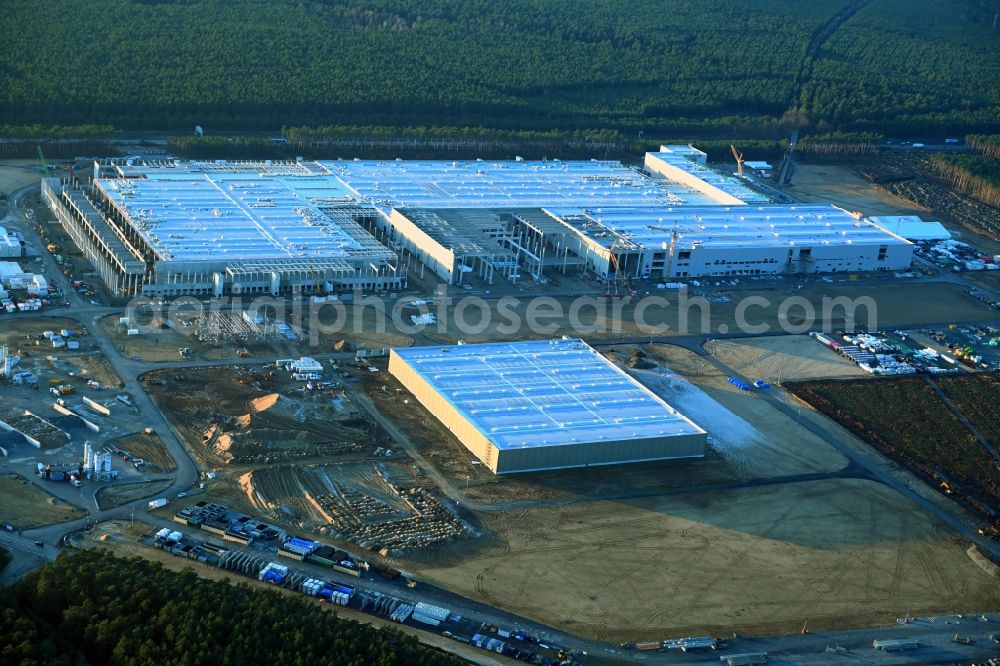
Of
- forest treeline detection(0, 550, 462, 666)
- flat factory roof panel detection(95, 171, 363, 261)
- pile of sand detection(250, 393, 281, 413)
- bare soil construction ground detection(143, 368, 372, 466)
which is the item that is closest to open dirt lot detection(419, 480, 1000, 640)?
forest treeline detection(0, 550, 462, 666)

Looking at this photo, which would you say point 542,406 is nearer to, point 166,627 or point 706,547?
point 706,547

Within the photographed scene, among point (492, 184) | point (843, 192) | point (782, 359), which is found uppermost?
point (492, 184)

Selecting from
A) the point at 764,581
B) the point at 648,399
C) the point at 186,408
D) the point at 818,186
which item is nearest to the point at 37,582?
the point at 186,408

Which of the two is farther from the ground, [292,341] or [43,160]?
[43,160]

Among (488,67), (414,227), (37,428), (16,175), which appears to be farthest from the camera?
(488,67)

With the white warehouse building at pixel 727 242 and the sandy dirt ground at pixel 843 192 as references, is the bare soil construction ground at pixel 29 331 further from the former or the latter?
the sandy dirt ground at pixel 843 192

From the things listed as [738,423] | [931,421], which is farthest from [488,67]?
[931,421]

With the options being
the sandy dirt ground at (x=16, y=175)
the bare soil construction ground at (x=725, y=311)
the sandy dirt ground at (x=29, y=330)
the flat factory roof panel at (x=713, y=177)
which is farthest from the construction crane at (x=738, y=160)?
the sandy dirt ground at (x=29, y=330)
